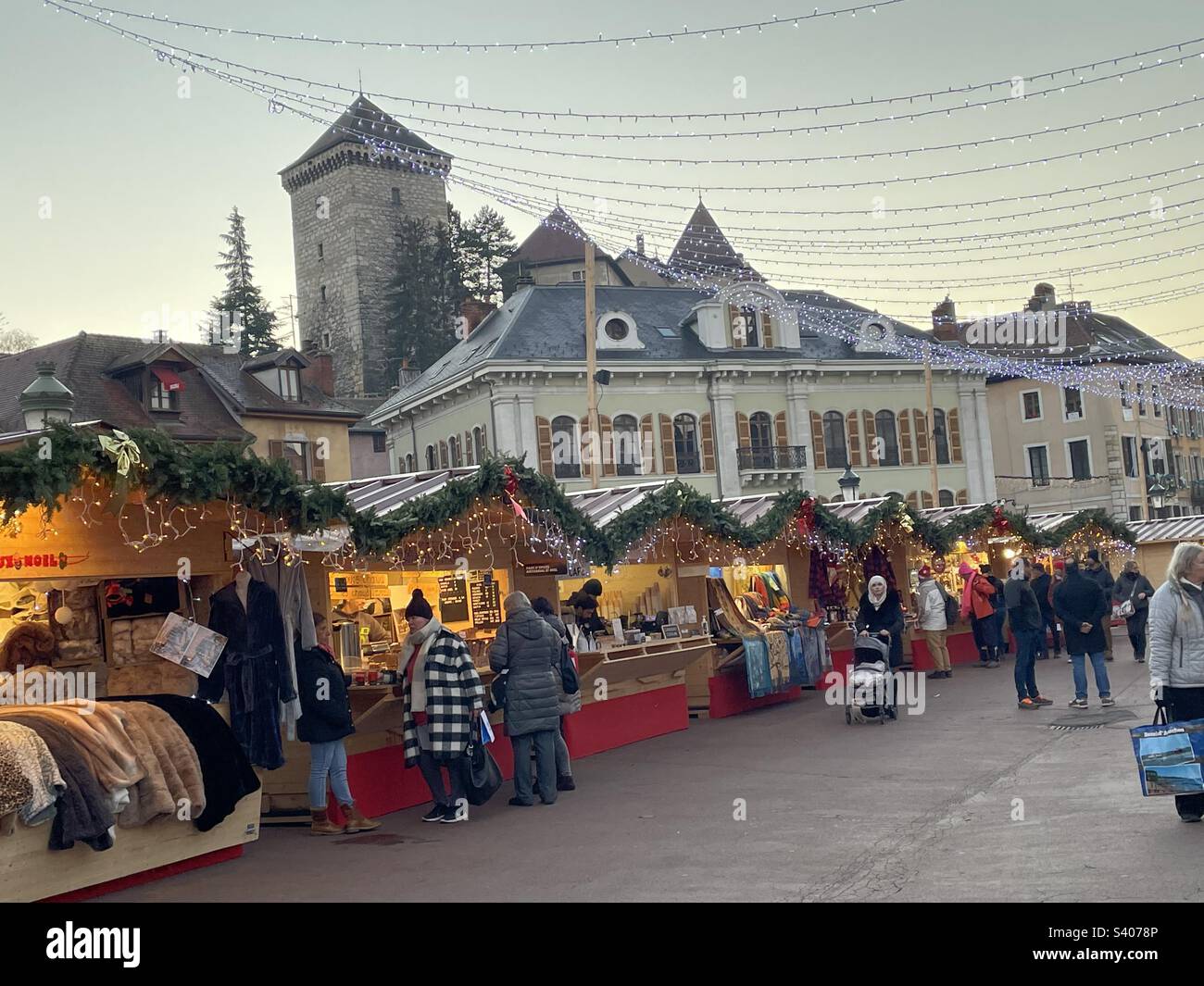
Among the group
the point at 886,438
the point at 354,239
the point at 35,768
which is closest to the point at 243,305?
the point at 354,239

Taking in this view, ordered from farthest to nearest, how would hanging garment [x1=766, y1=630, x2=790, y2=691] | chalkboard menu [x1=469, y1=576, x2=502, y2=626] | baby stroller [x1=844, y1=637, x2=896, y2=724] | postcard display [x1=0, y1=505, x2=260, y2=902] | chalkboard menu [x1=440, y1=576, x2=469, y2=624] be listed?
hanging garment [x1=766, y1=630, x2=790, y2=691] → baby stroller [x1=844, y1=637, x2=896, y2=724] → chalkboard menu [x1=469, y1=576, x2=502, y2=626] → chalkboard menu [x1=440, y1=576, x2=469, y2=624] → postcard display [x1=0, y1=505, x2=260, y2=902]

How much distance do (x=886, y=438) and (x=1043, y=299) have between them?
14719 mm

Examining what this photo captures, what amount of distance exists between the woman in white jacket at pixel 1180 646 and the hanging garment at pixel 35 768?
247 inches

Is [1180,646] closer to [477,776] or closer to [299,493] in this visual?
[477,776]

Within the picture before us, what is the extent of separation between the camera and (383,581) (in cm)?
1297

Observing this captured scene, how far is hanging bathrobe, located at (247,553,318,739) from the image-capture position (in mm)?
9856

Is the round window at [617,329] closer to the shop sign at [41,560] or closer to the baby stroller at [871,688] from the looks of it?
the baby stroller at [871,688]

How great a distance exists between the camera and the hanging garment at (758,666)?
1642cm

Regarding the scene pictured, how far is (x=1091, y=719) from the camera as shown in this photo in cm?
1345

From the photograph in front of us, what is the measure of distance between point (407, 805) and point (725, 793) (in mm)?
2639

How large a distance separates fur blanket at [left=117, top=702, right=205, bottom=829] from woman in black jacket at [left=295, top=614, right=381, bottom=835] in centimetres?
115

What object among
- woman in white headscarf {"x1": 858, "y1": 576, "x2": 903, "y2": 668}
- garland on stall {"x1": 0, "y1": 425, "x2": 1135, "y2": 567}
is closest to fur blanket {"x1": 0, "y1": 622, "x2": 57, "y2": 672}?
garland on stall {"x1": 0, "y1": 425, "x2": 1135, "y2": 567}

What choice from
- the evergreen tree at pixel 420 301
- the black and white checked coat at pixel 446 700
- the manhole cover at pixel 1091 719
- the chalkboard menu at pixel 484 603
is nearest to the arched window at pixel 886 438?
the manhole cover at pixel 1091 719

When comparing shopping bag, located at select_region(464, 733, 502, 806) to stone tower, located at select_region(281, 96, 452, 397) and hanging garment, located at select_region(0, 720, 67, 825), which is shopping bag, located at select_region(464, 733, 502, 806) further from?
stone tower, located at select_region(281, 96, 452, 397)
